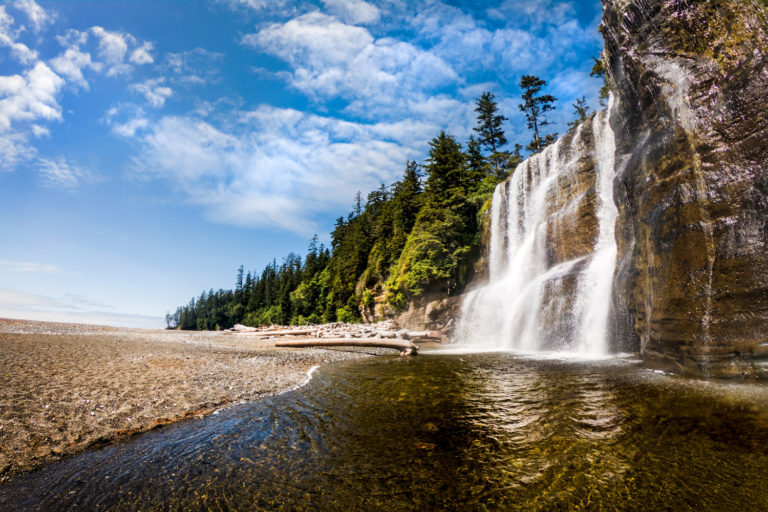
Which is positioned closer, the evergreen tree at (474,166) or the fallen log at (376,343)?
the fallen log at (376,343)

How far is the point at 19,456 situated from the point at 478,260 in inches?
1068

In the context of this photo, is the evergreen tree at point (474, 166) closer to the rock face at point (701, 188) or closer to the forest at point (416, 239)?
the forest at point (416, 239)

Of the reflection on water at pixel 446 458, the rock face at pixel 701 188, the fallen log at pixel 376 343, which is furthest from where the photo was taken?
the fallen log at pixel 376 343

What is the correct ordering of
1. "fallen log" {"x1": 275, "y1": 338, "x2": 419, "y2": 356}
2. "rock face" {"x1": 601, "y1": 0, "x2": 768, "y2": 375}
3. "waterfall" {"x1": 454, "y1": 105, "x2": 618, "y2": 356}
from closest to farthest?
1. "rock face" {"x1": 601, "y1": 0, "x2": 768, "y2": 375}
2. "waterfall" {"x1": 454, "y1": 105, "x2": 618, "y2": 356}
3. "fallen log" {"x1": 275, "y1": 338, "x2": 419, "y2": 356}

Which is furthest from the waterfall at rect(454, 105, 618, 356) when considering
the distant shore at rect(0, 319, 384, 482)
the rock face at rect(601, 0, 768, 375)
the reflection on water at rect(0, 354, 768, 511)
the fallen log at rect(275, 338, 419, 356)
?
the distant shore at rect(0, 319, 384, 482)

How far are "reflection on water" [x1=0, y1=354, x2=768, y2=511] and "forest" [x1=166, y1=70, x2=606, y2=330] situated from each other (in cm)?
2266

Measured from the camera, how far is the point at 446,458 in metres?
3.44

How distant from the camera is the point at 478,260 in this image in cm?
2756

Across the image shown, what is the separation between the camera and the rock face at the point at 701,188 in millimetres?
6734

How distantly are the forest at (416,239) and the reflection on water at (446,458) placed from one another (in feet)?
74.3

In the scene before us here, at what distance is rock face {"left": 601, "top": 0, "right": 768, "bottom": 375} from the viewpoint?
22.1 feet

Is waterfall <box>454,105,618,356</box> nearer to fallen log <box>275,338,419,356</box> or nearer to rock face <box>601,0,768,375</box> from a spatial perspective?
rock face <box>601,0,768,375</box>

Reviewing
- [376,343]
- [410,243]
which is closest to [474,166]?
[410,243]

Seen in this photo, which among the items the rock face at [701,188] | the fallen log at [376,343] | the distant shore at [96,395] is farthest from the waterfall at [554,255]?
the distant shore at [96,395]
